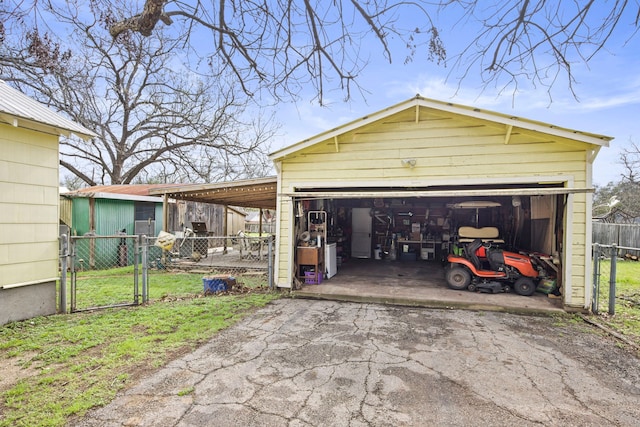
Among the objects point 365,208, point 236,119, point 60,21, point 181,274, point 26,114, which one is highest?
point 236,119

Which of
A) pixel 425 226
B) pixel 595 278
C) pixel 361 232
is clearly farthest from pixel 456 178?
pixel 361 232

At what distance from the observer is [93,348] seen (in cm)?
344

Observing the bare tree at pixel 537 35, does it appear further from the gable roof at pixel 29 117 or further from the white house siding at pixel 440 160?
the gable roof at pixel 29 117

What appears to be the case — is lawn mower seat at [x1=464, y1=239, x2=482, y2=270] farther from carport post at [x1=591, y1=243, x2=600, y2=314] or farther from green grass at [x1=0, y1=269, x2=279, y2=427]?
green grass at [x1=0, y1=269, x2=279, y2=427]

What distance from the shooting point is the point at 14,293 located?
13.6ft

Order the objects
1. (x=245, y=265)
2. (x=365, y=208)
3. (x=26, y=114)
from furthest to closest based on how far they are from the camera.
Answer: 1. (x=365, y=208)
2. (x=245, y=265)
3. (x=26, y=114)

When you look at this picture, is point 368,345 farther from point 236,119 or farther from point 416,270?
point 236,119

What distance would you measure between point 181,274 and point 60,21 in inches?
250

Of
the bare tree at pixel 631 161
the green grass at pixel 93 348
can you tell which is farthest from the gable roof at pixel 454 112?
the bare tree at pixel 631 161

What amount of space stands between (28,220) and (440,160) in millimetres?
6086

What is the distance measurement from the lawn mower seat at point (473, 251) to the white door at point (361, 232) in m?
5.07

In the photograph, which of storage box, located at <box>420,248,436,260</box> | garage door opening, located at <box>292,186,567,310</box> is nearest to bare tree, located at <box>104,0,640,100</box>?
garage door opening, located at <box>292,186,567,310</box>

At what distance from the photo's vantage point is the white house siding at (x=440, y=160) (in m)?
4.91

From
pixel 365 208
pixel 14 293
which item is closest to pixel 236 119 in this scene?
pixel 365 208
